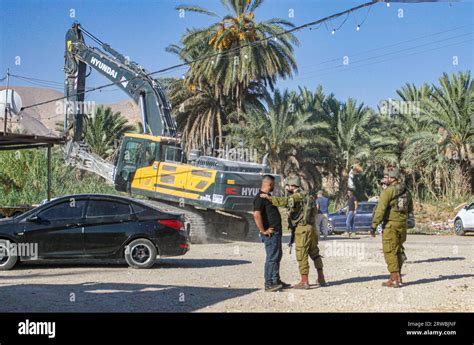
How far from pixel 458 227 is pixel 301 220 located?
18.7 meters

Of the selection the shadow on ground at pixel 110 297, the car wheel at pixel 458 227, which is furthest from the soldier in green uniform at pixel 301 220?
the car wheel at pixel 458 227

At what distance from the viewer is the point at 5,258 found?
12.9 meters

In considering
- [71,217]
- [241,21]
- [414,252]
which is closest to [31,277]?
[71,217]

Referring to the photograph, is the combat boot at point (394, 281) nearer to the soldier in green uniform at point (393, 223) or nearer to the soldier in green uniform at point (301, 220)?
the soldier in green uniform at point (393, 223)

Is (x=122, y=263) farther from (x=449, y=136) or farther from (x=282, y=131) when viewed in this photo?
(x=449, y=136)

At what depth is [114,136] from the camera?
4822cm

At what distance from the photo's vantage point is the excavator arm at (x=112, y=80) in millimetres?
23266

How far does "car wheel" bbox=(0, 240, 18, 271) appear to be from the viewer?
42.1ft

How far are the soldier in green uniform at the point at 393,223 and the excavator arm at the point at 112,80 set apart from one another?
12.9 metres

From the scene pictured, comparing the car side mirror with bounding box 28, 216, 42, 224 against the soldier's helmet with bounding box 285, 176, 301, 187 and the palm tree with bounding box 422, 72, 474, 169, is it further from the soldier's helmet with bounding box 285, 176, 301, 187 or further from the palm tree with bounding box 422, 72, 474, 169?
the palm tree with bounding box 422, 72, 474, 169

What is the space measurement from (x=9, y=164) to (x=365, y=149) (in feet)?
66.5

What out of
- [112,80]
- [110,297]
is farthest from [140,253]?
[112,80]
